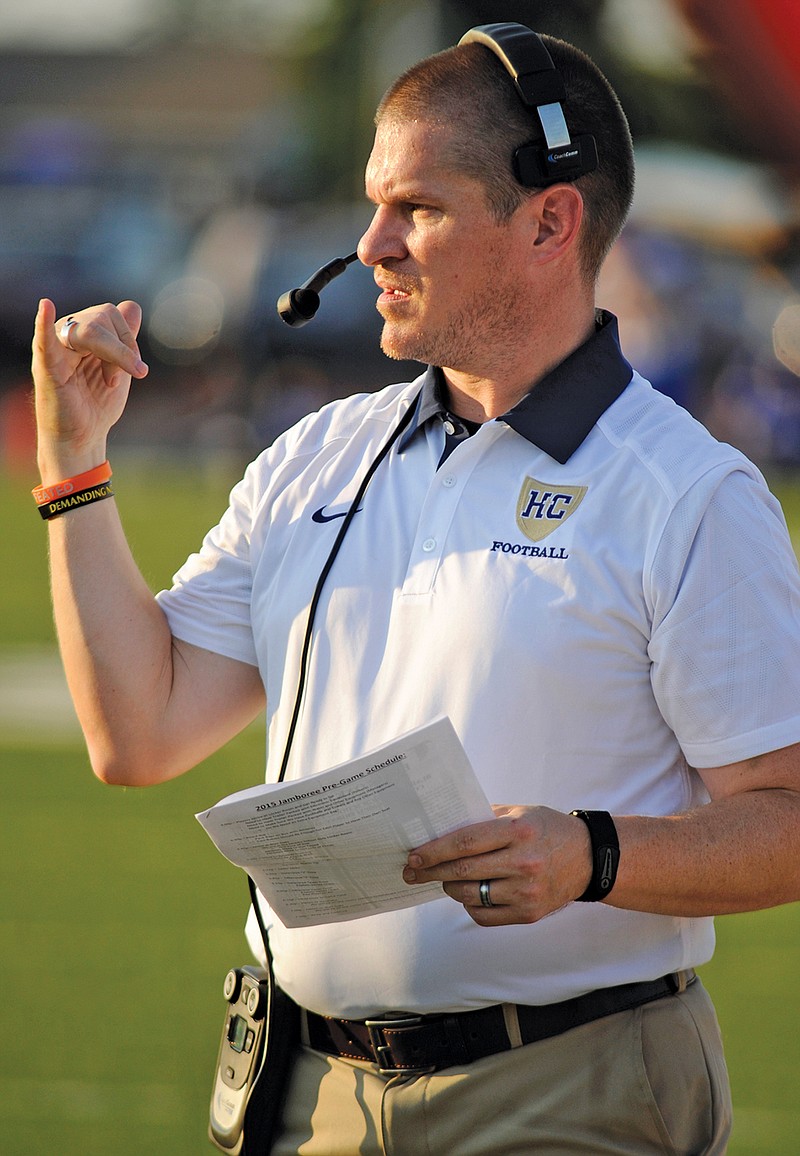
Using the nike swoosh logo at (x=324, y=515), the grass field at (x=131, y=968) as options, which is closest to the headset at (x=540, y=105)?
the nike swoosh logo at (x=324, y=515)

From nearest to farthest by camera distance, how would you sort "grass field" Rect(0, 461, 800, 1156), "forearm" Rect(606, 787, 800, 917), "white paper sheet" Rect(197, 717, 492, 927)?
"white paper sheet" Rect(197, 717, 492, 927) < "forearm" Rect(606, 787, 800, 917) < "grass field" Rect(0, 461, 800, 1156)

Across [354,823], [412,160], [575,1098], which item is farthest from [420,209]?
[575,1098]

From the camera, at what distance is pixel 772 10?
26.8 m

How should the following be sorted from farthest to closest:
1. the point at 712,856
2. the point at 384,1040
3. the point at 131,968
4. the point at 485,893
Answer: the point at 131,968, the point at 384,1040, the point at 712,856, the point at 485,893

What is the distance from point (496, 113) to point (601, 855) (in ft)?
3.36

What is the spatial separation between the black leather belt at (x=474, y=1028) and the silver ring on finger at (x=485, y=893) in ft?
1.12

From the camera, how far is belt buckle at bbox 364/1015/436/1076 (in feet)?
7.52

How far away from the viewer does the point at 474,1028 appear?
2.27 m

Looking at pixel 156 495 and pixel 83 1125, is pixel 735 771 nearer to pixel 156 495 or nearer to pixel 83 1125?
pixel 83 1125

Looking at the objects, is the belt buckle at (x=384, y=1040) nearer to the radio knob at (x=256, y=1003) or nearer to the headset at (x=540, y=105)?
the radio knob at (x=256, y=1003)

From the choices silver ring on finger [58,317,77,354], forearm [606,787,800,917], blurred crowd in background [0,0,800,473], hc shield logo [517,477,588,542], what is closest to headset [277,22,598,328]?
hc shield logo [517,477,588,542]

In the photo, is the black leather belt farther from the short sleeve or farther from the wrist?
the wrist

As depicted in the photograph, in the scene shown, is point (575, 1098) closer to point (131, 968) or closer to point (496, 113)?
point (496, 113)

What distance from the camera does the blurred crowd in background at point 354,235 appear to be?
26.6 metres
